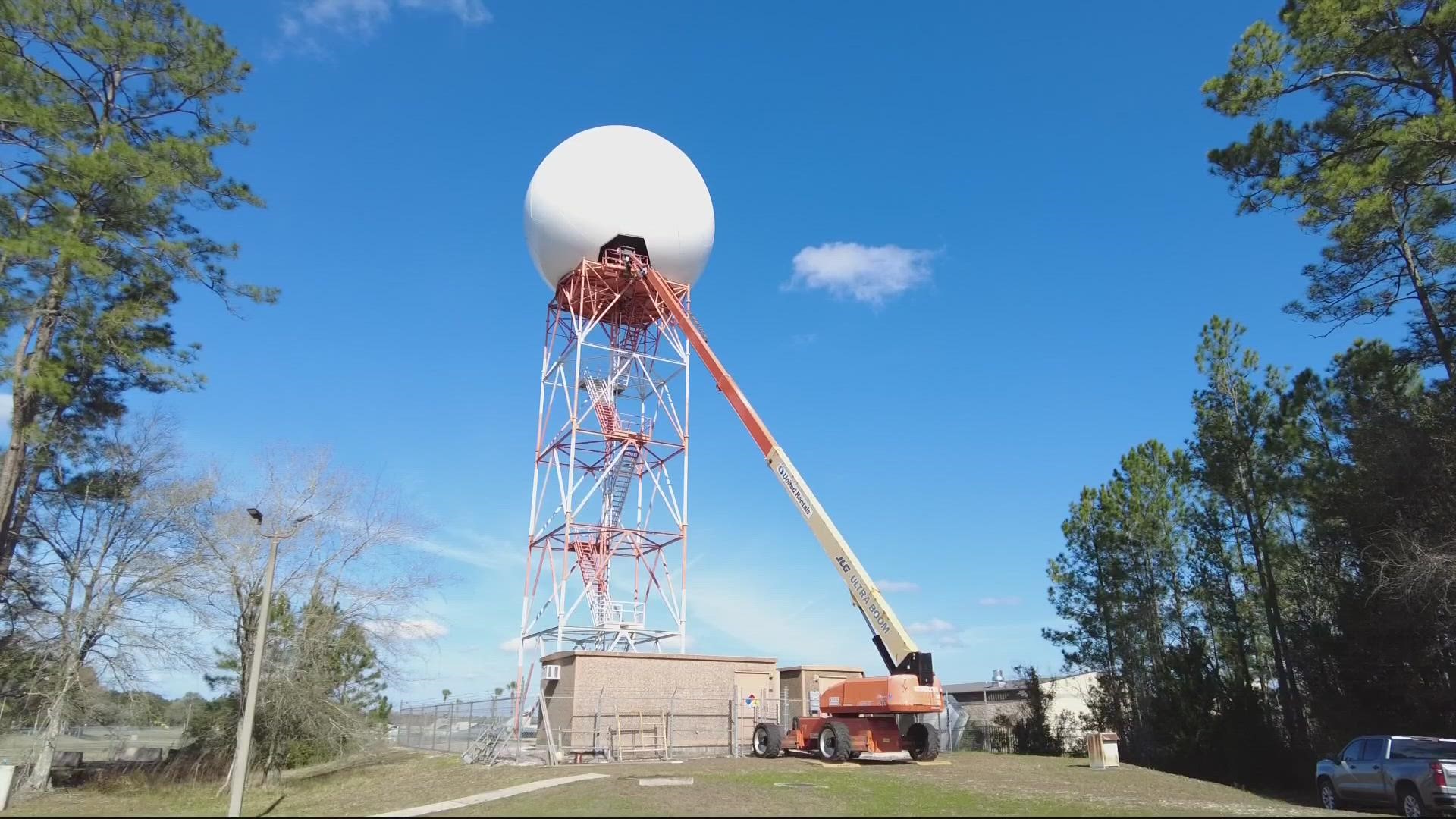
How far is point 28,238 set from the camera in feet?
59.3

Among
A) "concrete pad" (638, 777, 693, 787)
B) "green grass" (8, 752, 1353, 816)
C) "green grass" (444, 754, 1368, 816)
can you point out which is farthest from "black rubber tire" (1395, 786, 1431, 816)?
"concrete pad" (638, 777, 693, 787)

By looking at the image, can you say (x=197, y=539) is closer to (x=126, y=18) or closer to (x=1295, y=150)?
(x=126, y=18)

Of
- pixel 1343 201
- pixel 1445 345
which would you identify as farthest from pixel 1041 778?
pixel 1343 201

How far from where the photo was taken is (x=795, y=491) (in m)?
22.4

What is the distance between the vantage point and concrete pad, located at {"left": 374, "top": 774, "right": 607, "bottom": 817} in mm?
13484

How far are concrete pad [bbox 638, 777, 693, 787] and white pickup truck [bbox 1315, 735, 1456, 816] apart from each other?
12.8 metres

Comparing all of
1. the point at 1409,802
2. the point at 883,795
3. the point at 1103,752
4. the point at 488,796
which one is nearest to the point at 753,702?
the point at 1103,752

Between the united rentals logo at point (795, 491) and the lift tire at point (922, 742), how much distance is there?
5.74 meters

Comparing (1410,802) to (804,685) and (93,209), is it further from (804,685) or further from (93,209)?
(93,209)

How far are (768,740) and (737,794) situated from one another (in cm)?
765

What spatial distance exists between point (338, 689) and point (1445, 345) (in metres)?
28.5

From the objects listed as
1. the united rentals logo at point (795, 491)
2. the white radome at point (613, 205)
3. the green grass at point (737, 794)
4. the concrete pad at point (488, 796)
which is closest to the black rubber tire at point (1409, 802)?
the green grass at point (737, 794)

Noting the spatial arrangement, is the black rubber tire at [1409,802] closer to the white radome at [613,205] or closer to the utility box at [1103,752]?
the utility box at [1103,752]

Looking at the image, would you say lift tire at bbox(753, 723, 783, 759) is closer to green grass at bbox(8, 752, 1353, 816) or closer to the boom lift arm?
green grass at bbox(8, 752, 1353, 816)
